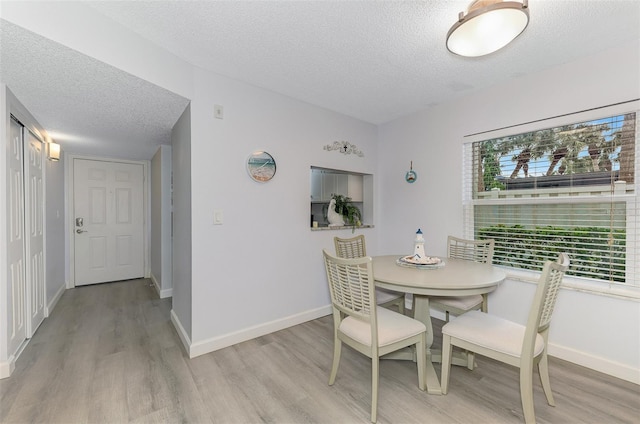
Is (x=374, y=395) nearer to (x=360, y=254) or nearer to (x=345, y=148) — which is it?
(x=360, y=254)

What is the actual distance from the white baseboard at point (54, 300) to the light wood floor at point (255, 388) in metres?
0.69

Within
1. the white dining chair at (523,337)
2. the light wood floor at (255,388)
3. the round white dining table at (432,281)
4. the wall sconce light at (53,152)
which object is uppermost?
the wall sconce light at (53,152)

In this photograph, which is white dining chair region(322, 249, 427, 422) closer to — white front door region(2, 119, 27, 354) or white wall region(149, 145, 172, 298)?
white front door region(2, 119, 27, 354)

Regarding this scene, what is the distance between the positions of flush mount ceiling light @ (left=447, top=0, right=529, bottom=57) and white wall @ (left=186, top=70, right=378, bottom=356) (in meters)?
1.69

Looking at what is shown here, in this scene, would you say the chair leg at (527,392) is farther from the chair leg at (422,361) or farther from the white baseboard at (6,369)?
the white baseboard at (6,369)

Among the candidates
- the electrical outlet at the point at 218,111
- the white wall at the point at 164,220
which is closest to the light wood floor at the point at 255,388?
the white wall at the point at 164,220

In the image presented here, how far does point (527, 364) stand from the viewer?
4.83ft

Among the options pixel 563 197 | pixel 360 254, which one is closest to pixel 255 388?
pixel 360 254

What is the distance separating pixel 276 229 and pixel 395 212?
5.28 ft

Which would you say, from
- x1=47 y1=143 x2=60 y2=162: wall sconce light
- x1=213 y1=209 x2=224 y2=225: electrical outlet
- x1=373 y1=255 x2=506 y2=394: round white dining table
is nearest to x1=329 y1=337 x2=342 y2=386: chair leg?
x1=373 y1=255 x2=506 y2=394: round white dining table

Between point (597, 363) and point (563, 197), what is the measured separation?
4.22ft

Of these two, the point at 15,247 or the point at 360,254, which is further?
the point at 360,254

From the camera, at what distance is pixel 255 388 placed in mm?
1888

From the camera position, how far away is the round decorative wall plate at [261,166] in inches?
102
